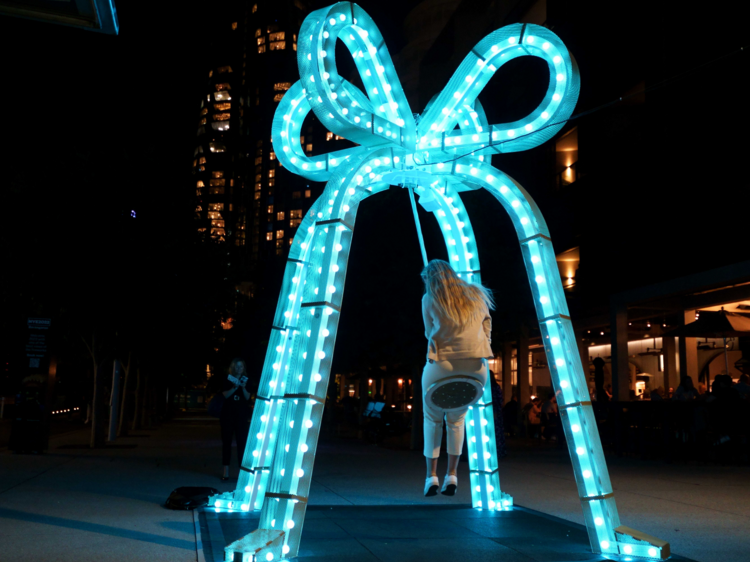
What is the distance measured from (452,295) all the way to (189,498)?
12.1ft

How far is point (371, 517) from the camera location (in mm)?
7086

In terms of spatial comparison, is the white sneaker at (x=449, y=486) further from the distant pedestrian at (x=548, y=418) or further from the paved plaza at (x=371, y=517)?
the distant pedestrian at (x=548, y=418)

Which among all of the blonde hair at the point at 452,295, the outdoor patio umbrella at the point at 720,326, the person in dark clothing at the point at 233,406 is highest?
the outdoor patio umbrella at the point at 720,326

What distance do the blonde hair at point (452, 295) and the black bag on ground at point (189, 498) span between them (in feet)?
11.1

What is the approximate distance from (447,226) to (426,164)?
128 cm

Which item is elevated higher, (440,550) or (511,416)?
(511,416)

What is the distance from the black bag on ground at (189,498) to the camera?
7.55 metres

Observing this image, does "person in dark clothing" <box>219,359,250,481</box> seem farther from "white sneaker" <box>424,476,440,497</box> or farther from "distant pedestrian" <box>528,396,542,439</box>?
"distant pedestrian" <box>528,396,542,439</box>

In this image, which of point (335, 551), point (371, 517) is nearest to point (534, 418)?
point (371, 517)

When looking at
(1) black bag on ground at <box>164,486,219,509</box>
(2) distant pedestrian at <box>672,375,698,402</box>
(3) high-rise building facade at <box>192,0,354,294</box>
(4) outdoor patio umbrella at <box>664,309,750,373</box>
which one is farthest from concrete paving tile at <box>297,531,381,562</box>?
(3) high-rise building facade at <box>192,0,354,294</box>

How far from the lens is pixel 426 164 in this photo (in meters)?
6.68

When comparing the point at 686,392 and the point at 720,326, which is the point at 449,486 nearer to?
the point at 720,326

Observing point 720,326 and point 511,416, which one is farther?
point 511,416

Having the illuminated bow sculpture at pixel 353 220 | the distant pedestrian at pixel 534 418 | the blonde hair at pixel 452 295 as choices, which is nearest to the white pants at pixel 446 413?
the blonde hair at pixel 452 295
